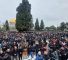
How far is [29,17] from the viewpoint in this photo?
298 feet

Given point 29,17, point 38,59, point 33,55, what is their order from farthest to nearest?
point 29,17 → point 33,55 → point 38,59

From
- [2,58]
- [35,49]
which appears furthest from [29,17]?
[2,58]

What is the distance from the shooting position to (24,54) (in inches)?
894

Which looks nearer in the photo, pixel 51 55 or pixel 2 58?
pixel 2 58

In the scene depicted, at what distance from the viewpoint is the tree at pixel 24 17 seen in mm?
90625

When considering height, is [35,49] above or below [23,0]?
below

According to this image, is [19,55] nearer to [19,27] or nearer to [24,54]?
[24,54]

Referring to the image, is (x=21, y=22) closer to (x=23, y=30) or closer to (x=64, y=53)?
(x=23, y=30)

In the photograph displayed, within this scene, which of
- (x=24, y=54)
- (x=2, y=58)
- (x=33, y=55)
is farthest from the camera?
(x=24, y=54)

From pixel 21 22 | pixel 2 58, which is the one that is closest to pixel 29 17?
pixel 21 22

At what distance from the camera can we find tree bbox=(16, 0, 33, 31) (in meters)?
90.6

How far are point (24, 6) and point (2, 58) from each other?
76021mm

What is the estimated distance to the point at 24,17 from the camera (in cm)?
9250

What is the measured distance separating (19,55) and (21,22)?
2698 inches
